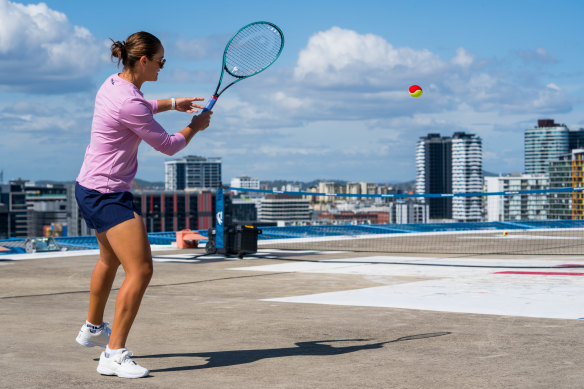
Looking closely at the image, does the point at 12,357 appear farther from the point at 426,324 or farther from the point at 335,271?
the point at 335,271

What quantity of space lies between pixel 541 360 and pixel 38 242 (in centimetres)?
1547

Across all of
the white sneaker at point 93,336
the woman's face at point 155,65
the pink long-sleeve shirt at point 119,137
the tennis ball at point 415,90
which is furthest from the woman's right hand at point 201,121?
the tennis ball at point 415,90

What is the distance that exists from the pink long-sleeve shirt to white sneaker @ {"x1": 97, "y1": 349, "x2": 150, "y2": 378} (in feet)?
3.61

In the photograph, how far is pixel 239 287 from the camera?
35.6ft

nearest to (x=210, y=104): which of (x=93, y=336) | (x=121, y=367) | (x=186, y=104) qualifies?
(x=186, y=104)

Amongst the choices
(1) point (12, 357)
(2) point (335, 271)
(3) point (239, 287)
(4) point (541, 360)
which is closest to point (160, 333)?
(1) point (12, 357)

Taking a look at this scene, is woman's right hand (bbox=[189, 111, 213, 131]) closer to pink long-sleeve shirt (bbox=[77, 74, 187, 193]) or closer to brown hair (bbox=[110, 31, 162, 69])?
pink long-sleeve shirt (bbox=[77, 74, 187, 193])

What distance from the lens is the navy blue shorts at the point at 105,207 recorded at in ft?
16.7

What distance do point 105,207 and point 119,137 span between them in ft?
1.60

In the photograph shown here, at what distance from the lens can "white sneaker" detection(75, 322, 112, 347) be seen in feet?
18.1

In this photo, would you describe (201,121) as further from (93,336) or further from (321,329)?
(321,329)

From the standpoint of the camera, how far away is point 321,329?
686cm

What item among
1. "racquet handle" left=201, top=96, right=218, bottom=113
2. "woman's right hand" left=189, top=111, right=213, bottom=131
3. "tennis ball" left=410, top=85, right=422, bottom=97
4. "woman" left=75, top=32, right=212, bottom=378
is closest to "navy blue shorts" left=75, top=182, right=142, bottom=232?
"woman" left=75, top=32, right=212, bottom=378

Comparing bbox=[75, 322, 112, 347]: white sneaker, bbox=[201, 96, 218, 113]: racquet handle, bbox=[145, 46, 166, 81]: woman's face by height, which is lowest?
bbox=[75, 322, 112, 347]: white sneaker
